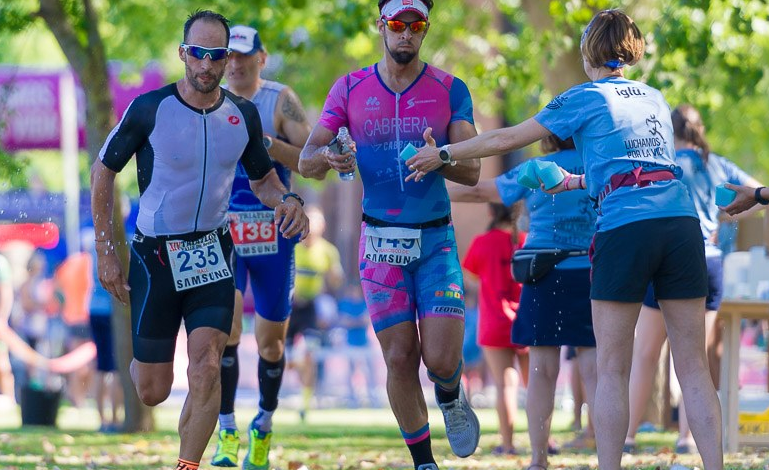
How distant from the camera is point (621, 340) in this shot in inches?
251

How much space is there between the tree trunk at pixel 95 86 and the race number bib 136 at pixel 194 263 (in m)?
5.94

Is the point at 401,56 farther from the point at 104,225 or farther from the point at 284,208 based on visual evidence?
the point at 104,225

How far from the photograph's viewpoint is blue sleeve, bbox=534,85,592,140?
6363 mm

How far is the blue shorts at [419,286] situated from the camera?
7137 mm

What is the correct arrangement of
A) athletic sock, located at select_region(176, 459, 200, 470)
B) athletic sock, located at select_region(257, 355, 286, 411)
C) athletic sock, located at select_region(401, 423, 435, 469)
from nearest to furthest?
athletic sock, located at select_region(176, 459, 200, 470) → athletic sock, located at select_region(401, 423, 435, 469) → athletic sock, located at select_region(257, 355, 286, 411)

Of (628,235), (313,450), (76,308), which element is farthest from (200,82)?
(76,308)

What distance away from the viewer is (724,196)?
7.11 meters

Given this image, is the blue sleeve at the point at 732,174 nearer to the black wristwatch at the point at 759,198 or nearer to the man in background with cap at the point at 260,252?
the black wristwatch at the point at 759,198

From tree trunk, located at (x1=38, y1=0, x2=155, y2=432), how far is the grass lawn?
0.42 m

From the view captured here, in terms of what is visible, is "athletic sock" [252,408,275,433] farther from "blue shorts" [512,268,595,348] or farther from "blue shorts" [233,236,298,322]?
"blue shorts" [512,268,595,348]

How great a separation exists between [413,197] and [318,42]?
1065cm

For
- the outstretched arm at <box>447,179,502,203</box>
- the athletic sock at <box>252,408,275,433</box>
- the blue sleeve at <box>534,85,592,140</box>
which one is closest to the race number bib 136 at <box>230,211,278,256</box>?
the athletic sock at <box>252,408,275,433</box>

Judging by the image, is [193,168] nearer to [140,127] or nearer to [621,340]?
[140,127]

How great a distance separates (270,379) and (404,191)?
7.85 feet
